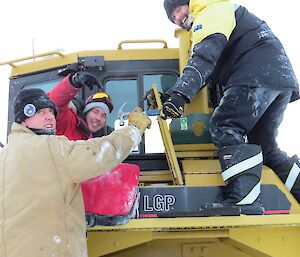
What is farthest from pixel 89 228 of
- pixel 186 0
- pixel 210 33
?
pixel 186 0

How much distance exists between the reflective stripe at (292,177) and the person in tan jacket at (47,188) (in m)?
1.49

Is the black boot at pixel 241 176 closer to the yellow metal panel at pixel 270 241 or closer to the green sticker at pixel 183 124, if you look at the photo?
the yellow metal panel at pixel 270 241

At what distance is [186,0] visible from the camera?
11.0 ft

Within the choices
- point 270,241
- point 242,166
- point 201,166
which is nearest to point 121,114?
point 201,166

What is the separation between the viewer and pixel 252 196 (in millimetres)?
2930

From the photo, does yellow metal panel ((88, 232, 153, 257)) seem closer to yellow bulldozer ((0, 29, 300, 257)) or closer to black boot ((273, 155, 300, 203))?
yellow bulldozer ((0, 29, 300, 257))

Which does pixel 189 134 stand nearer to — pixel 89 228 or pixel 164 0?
pixel 164 0

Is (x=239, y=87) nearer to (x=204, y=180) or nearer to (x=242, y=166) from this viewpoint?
(x=242, y=166)

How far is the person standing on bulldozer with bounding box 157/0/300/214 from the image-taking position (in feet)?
9.72

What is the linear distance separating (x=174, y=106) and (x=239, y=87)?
0.52 m

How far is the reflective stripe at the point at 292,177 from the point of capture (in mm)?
3427

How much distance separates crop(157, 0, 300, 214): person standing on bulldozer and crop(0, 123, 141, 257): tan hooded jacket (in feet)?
2.51

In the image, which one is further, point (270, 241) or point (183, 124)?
point (183, 124)

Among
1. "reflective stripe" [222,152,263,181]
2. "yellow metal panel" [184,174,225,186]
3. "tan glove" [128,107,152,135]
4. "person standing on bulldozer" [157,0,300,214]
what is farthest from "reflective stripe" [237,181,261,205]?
"tan glove" [128,107,152,135]
